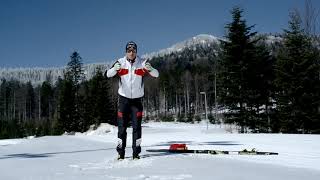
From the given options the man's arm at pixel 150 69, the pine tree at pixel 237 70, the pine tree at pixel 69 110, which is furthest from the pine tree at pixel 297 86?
the pine tree at pixel 69 110

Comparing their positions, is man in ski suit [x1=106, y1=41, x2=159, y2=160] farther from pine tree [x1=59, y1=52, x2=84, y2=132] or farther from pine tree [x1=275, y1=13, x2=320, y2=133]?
pine tree [x1=59, y1=52, x2=84, y2=132]

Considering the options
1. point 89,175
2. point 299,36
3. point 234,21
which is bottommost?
point 89,175

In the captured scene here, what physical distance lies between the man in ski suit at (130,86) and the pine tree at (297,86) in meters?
23.2

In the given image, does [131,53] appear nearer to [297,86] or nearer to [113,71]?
[113,71]

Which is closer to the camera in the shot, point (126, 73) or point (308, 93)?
point (126, 73)

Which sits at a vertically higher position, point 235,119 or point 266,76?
point 266,76

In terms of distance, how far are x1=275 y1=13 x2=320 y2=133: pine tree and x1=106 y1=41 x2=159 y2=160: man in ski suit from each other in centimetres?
2317

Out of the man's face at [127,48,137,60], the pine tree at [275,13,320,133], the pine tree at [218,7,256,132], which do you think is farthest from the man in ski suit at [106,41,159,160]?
the pine tree at [218,7,256,132]

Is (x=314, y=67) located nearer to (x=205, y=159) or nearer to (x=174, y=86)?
(x=205, y=159)

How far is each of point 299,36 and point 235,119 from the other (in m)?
8.37

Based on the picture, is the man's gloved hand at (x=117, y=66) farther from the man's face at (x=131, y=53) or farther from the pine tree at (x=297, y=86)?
the pine tree at (x=297, y=86)

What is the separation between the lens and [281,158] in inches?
246

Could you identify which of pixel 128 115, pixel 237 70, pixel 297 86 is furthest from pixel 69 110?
pixel 128 115

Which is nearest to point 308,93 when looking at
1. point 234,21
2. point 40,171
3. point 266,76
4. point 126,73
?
point 266,76
